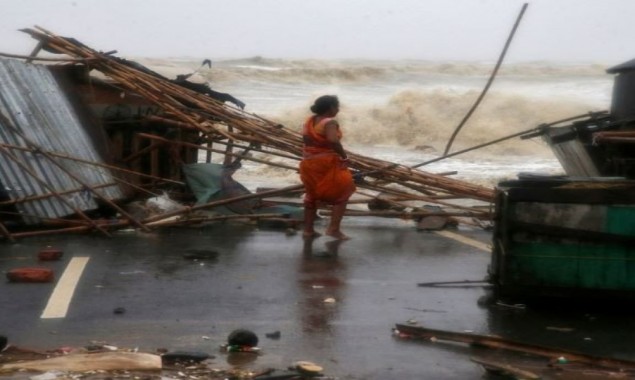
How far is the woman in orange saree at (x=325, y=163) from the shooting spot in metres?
12.5

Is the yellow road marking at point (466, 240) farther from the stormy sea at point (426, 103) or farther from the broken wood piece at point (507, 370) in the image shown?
the broken wood piece at point (507, 370)

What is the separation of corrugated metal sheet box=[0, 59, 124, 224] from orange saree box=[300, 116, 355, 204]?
2.54 metres

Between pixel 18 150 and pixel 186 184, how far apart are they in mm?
3128

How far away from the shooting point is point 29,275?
9.73m

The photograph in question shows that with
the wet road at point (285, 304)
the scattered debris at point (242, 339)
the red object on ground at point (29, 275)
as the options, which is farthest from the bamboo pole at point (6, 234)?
the scattered debris at point (242, 339)

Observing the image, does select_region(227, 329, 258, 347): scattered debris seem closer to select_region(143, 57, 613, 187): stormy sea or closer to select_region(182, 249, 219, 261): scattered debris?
select_region(182, 249, 219, 261): scattered debris

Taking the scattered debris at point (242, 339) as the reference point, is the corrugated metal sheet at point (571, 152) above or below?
above

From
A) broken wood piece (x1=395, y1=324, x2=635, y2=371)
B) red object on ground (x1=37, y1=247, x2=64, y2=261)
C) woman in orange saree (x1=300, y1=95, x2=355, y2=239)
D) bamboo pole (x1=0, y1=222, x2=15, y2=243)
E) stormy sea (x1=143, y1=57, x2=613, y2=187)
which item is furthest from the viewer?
stormy sea (x1=143, y1=57, x2=613, y2=187)

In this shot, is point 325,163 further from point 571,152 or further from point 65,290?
point 65,290

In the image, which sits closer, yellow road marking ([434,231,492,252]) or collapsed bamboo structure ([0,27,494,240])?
yellow road marking ([434,231,492,252])

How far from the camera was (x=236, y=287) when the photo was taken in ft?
31.9

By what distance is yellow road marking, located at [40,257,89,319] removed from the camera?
849 centimetres

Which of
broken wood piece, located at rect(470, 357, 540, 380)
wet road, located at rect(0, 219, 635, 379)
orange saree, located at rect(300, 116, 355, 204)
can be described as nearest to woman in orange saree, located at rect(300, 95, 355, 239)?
orange saree, located at rect(300, 116, 355, 204)

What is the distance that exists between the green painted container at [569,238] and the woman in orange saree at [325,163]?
4.15 meters
